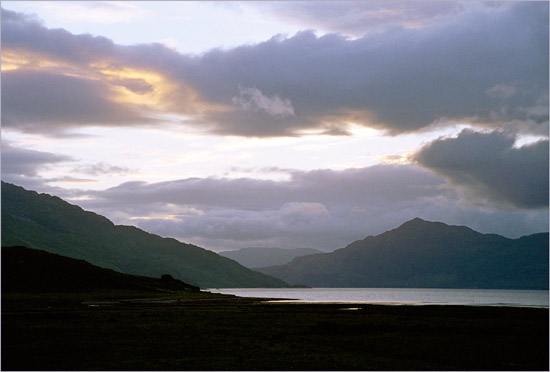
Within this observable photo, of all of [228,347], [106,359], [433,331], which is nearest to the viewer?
[106,359]

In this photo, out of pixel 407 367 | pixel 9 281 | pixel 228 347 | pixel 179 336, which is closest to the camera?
pixel 407 367

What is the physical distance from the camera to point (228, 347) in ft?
178

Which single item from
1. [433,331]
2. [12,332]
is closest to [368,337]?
[433,331]

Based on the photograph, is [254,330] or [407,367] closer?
[407,367]

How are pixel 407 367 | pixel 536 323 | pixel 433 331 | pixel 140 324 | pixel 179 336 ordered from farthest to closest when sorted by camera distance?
1. pixel 536 323
2. pixel 140 324
3. pixel 433 331
4. pixel 179 336
5. pixel 407 367

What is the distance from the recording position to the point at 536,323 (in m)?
80.2

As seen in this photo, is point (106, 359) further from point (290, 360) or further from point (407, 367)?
point (407, 367)

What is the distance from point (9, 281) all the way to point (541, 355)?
172m

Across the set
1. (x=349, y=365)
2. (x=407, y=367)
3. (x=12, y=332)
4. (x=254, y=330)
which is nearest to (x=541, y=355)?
(x=407, y=367)

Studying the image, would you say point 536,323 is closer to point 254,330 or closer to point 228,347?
point 254,330

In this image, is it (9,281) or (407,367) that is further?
(9,281)

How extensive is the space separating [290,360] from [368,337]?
18.4 meters

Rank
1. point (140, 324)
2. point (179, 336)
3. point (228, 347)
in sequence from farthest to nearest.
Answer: point (140, 324)
point (179, 336)
point (228, 347)

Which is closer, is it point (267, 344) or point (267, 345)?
point (267, 345)
